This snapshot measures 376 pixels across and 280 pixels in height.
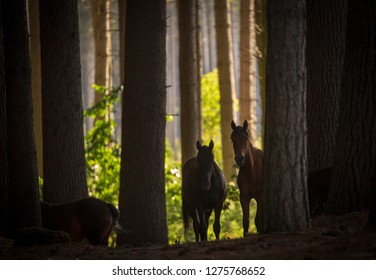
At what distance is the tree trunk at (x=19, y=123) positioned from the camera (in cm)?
1123

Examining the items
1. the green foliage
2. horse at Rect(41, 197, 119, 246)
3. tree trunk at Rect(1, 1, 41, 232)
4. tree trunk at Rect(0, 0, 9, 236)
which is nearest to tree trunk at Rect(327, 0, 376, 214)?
horse at Rect(41, 197, 119, 246)

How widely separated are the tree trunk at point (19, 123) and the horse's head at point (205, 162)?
2.98m

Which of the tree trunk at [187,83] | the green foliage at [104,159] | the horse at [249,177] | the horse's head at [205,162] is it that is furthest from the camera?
the tree trunk at [187,83]

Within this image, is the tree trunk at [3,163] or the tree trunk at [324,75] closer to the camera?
the tree trunk at [3,163]

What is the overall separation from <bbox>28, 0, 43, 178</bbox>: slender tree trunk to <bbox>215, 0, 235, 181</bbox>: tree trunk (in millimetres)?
6929

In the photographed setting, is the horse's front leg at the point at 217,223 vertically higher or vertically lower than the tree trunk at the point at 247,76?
lower

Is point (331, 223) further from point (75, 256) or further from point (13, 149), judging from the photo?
point (13, 149)

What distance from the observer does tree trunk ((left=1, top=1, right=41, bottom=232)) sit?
442 inches

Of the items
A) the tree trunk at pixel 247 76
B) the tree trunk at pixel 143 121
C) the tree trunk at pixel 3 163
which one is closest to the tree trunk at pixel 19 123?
the tree trunk at pixel 3 163

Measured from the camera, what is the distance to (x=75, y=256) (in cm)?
923

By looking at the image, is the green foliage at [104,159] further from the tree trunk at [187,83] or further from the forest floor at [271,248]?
the forest floor at [271,248]

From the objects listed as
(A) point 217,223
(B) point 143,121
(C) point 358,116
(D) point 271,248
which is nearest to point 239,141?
(B) point 143,121
